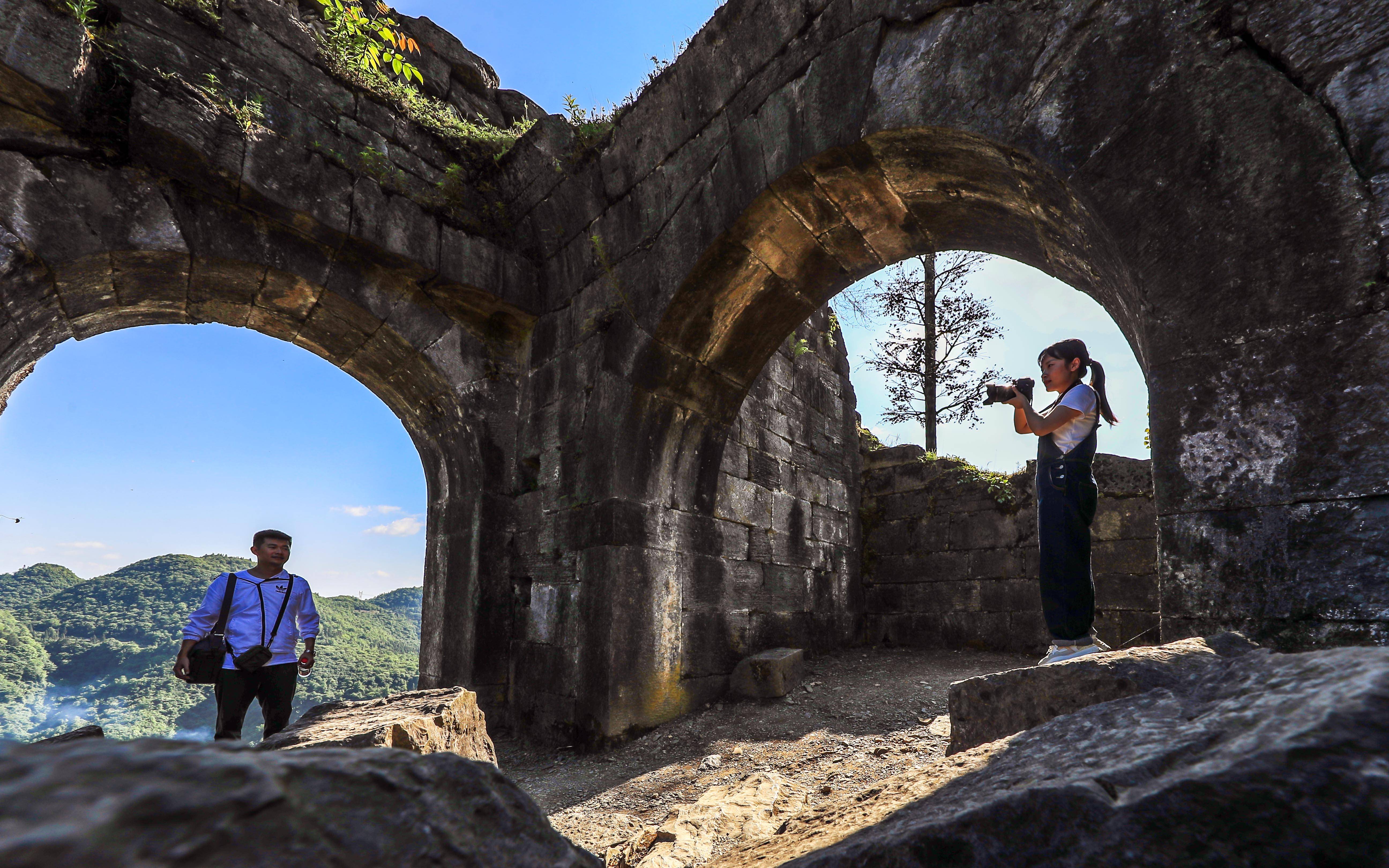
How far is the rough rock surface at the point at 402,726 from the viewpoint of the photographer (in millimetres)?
2404

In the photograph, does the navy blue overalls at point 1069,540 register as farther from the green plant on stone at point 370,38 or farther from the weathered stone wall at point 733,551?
the green plant on stone at point 370,38

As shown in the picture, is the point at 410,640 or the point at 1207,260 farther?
the point at 410,640

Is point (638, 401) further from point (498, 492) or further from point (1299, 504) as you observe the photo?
point (1299, 504)

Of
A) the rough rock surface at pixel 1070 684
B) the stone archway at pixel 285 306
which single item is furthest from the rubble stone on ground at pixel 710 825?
the stone archway at pixel 285 306

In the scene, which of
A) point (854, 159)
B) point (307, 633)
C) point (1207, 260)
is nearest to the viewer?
point (1207, 260)

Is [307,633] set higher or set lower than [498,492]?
lower

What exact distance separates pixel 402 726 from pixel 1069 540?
291 centimetres

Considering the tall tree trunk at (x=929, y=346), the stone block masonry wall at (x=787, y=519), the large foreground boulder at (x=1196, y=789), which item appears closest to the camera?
the large foreground boulder at (x=1196, y=789)

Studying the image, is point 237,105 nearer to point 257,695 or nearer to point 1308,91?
point 257,695

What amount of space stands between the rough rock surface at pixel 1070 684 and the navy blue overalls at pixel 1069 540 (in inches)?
39.4

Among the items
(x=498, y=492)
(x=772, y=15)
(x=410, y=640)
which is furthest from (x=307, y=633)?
(x=410, y=640)

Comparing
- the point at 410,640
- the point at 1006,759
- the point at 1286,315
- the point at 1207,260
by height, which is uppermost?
the point at 1207,260

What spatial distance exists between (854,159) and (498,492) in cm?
344

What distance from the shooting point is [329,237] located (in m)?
4.34
